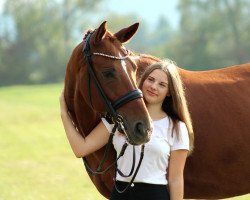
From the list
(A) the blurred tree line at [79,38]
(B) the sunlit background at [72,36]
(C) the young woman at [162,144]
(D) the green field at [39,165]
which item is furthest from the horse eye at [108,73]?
(A) the blurred tree line at [79,38]

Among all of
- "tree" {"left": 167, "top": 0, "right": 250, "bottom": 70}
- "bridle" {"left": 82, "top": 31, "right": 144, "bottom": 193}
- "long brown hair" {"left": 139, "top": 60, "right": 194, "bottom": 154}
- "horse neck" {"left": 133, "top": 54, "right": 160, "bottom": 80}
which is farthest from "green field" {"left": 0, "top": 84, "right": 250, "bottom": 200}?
"tree" {"left": 167, "top": 0, "right": 250, "bottom": 70}

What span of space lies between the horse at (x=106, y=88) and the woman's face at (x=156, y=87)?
0.14 metres

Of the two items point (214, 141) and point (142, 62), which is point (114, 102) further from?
point (214, 141)

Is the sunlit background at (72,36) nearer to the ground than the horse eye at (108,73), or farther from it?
nearer to the ground

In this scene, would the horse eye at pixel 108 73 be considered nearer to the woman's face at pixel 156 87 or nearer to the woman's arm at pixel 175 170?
the woman's face at pixel 156 87

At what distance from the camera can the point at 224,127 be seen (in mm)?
5043

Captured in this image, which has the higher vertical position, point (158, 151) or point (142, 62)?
point (142, 62)

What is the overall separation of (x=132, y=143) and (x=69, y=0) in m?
77.7

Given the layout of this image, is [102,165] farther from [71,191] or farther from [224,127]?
[71,191]

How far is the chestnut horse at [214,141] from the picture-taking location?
195 inches

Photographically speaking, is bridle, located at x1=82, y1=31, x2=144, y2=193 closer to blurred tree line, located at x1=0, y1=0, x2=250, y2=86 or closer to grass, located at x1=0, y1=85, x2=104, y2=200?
grass, located at x1=0, y1=85, x2=104, y2=200

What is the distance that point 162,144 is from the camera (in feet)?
13.4

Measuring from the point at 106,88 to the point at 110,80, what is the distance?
7 centimetres

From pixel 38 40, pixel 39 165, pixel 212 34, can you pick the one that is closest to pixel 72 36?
pixel 38 40
